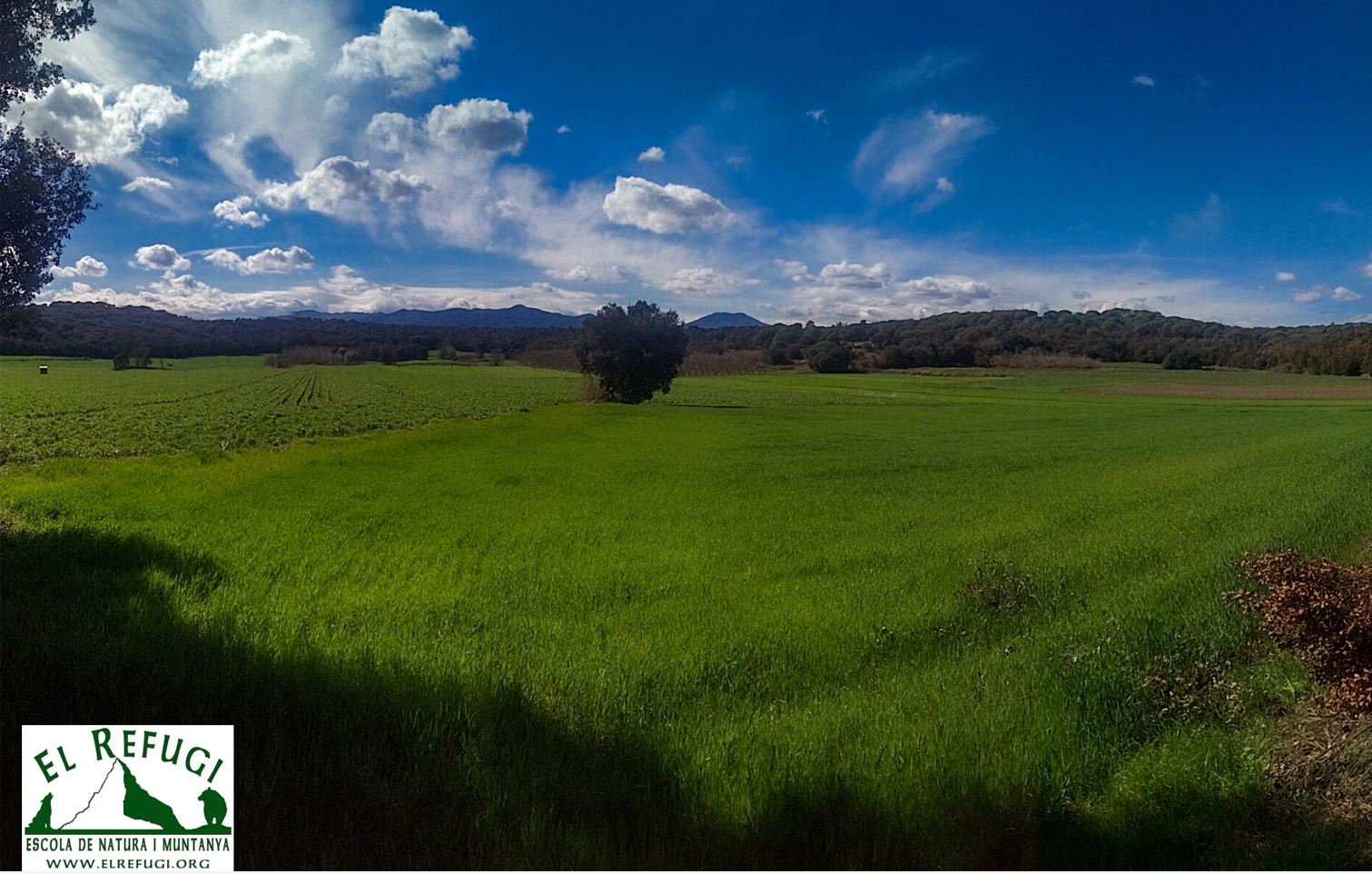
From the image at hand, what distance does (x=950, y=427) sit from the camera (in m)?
44.1

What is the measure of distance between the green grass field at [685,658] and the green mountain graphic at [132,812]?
0.26m

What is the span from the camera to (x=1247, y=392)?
76.3m

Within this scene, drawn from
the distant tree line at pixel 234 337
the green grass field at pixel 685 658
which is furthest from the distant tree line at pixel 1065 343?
the green grass field at pixel 685 658

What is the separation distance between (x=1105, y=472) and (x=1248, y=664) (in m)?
18.1

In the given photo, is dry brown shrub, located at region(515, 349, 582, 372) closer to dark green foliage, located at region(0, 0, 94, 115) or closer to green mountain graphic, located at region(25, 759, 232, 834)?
dark green foliage, located at region(0, 0, 94, 115)

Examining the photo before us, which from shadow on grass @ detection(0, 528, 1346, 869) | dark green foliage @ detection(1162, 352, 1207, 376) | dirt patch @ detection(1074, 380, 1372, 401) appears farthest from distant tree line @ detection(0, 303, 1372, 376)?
shadow on grass @ detection(0, 528, 1346, 869)

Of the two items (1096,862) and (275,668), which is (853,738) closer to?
(1096,862)

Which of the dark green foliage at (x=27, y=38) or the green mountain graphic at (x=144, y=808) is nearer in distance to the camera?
the green mountain graphic at (x=144, y=808)

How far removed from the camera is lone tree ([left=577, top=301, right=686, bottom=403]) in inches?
2480

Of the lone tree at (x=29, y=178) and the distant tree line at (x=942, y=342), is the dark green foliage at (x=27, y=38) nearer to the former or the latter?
the lone tree at (x=29, y=178)

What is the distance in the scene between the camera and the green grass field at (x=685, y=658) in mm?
4398

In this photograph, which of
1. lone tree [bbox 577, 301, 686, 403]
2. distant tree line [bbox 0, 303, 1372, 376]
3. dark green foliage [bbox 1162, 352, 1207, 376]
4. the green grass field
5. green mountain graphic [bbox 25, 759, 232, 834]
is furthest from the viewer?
dark green foliage [bbox 1162, 352, 1207, 376]

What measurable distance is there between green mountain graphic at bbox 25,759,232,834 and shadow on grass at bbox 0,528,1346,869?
114mm

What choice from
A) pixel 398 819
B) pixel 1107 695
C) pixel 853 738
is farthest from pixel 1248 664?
pixel 398 819
